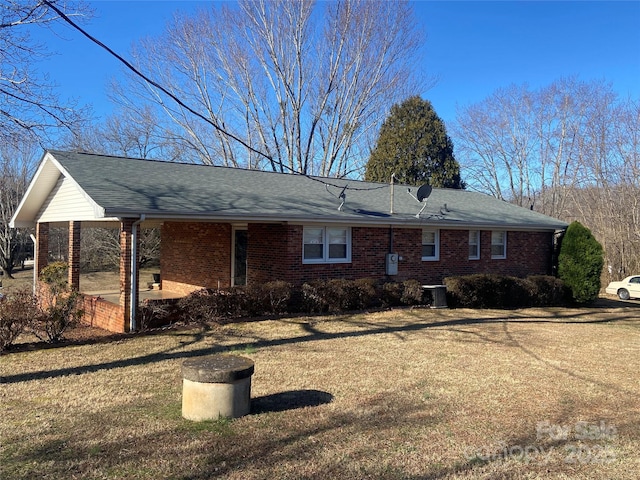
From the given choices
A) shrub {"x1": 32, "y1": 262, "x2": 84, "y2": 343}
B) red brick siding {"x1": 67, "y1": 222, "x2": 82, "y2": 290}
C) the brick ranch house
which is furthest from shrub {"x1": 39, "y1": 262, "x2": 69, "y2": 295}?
shrub {"x1": 32, "y1": 262, "x2": 84, "y2": 343}

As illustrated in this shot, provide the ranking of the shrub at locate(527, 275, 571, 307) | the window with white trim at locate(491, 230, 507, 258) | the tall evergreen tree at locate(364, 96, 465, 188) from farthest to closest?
1. the tall evergreen tree at locate(364, 96, 465, 188)
2. the window with white trim at locate(491, 230, 507, 258)
3. the shrub at locate(527, 275, 571, 307)

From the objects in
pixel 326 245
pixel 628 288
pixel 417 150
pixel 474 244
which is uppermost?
pixel 417 150

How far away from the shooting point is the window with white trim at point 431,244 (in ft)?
51.8

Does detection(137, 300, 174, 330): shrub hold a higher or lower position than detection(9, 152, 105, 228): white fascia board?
lower

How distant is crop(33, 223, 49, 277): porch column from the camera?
1462 cm

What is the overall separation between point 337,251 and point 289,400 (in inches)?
318

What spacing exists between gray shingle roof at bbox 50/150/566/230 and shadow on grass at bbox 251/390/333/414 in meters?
5.15

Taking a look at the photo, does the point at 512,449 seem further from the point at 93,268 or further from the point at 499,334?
the point at 93,268

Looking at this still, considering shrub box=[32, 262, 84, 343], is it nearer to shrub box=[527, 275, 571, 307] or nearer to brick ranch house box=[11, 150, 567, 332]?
brick ranch house box=[11, 150, 567, 332]

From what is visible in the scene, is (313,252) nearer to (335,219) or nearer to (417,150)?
(335,219)

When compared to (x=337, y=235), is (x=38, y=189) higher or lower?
higher

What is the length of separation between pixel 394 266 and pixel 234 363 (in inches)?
376

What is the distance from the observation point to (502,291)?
1521 cm

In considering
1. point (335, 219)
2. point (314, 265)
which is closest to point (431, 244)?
point (335, 219)
